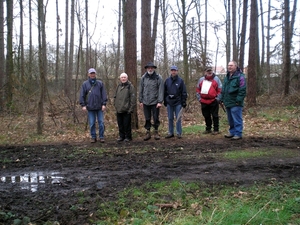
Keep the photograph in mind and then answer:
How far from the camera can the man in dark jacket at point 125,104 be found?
8531 mm

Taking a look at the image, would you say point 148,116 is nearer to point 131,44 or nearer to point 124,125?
point 124,125

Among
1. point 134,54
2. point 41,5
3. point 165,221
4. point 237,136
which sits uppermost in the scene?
point 41,5

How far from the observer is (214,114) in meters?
8.95

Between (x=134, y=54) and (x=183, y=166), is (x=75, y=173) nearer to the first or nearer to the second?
(x=183, y=166)

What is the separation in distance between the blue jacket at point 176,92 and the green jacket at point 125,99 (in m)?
1.05

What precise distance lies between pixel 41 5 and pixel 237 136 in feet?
24.9

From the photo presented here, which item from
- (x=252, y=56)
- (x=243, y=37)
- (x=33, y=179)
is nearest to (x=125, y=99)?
(x=33, y=179)

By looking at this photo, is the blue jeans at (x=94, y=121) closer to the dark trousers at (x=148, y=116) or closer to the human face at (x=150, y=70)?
the dark trousers at (x=148, y=116)

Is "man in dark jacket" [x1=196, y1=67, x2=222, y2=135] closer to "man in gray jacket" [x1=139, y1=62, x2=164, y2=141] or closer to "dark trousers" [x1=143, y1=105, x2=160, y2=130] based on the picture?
"man in gray jacket" [x1=139, y1=62, x2=164, y2=141]

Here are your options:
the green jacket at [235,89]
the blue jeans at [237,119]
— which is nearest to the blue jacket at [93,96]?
the green jacket at [235,89]

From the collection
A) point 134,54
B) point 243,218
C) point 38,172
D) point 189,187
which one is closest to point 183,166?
point 189,187

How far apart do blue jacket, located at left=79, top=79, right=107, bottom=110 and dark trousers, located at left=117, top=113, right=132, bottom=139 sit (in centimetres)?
66

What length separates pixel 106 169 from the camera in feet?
18.6

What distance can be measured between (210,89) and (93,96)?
11.2 ft
